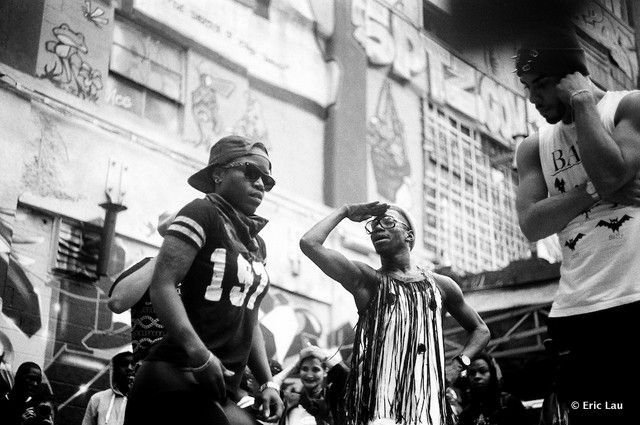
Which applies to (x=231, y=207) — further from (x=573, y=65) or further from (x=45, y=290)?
(x=45, y=290)

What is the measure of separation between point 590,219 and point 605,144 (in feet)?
0.92

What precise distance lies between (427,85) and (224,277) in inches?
455

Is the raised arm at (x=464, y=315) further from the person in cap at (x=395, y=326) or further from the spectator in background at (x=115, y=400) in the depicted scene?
the spectator in background at (x=115, y=400)

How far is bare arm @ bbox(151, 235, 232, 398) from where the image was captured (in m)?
2.40

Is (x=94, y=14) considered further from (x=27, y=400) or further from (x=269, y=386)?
(x=269, y=386)

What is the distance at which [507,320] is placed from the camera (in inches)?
400

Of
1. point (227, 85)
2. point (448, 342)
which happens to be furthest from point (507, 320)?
point (227, 85)

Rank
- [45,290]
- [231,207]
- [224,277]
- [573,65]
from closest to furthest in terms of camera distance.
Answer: [573,65]
[224,277]
[231,207]
[45,290]

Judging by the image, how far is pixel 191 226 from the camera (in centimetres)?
260

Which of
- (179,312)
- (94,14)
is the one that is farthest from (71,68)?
(179,312)

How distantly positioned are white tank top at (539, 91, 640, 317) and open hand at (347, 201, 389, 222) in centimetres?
136

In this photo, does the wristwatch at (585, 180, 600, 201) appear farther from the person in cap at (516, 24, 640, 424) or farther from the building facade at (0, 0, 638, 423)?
the building facade at (0, 0, 638, 423)

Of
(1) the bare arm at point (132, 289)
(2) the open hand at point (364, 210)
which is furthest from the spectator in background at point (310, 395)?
(1) the bare arm at point (132, 289)
